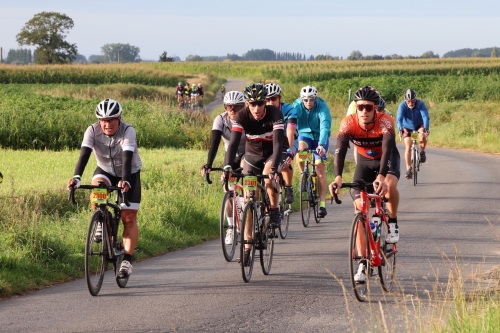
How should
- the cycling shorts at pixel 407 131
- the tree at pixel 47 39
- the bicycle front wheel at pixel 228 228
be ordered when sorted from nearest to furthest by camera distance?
the bicycle front wheel at pixel 228 228 < the cycling shorts at pixel 407 131 < the tree at pixel 47 39

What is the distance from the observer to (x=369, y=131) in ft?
29.8

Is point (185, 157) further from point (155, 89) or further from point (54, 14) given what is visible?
point (54, 14)

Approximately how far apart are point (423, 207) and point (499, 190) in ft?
12.0

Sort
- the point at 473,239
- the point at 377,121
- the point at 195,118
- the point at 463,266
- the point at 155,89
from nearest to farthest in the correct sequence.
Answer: the point at 377,121, the point at 463,266, the point at 473,239, the point at 195,118, the point at 155,89

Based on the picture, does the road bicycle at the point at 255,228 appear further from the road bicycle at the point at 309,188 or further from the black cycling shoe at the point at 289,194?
the road bicycle at the point at 309,188

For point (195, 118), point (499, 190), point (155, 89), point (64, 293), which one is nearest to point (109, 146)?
point (64, 293)

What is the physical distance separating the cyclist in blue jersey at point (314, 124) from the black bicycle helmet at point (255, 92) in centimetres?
399

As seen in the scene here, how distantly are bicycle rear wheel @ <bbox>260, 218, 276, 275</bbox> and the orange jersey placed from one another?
1570mm

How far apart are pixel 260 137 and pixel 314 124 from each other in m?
3.82

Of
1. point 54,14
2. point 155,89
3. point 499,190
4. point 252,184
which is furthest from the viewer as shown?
point 54,14

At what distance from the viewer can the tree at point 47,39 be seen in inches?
5896

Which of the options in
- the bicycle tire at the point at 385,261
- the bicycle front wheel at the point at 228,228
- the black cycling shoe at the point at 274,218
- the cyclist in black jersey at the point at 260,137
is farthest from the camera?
the black cycling shoe at the point at 274,218

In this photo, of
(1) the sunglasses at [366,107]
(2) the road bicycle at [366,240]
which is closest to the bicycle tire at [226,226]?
(2) the road bicycle at [366,240]

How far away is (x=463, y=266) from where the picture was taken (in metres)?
10.3
